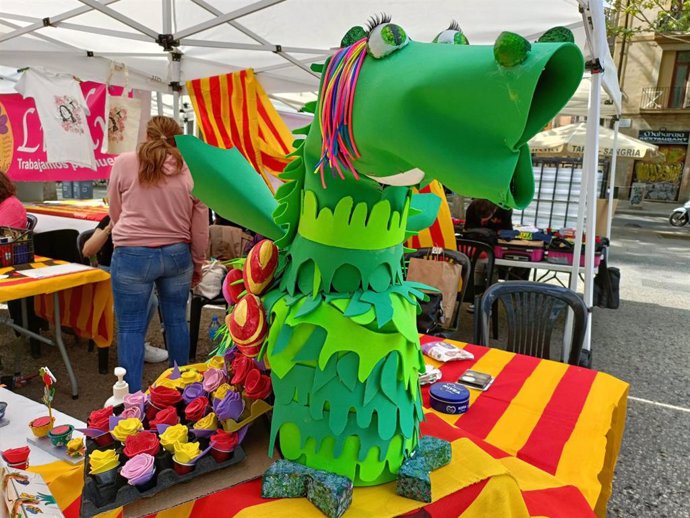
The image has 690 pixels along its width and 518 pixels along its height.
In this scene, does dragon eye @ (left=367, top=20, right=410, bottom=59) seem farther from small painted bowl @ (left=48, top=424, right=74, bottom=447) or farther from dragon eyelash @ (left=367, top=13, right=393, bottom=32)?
small painted bowl @ (left=48, top=424, right=74, bottom=447)

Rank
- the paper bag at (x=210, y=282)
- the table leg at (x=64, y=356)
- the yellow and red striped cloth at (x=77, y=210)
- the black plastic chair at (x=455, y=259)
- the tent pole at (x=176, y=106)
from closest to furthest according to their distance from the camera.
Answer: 1. the table leg at (x=64, y=356)
2. the paper bag at (x=210, y=282)
3. the black plastic chair at (x=455, y=259)
4. the tent pole at (x=176, y=106)
5. the yellow and red striped cloth at (x=77, y=210)

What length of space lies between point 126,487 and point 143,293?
64.0 inches

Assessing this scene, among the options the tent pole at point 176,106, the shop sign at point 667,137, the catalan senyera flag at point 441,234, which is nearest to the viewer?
the catalan senyera flag at point 441,234

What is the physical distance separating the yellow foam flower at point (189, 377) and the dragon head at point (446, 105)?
0.57 metres

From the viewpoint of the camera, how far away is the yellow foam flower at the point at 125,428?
76 cm

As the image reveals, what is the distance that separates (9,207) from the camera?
3.05 meters

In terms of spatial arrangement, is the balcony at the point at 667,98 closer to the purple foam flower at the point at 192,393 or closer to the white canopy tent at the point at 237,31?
the white canopy tent at the point at 237,31

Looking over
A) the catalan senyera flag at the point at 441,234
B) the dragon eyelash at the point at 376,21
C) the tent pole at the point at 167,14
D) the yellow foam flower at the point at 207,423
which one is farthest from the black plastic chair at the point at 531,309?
the tent pole at the point at 167,14

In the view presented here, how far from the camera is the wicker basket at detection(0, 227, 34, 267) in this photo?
2709 mm

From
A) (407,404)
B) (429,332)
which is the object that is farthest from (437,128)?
(429,332)

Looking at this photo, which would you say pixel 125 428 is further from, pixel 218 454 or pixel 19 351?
pixel 19 351

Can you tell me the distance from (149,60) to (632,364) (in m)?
4.47

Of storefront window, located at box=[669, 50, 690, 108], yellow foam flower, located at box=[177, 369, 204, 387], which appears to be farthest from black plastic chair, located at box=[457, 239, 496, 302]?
storefront window, located at box=[669, 50, 690, 108]

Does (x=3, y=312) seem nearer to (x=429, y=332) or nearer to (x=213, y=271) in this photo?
(x=213, y=271)
